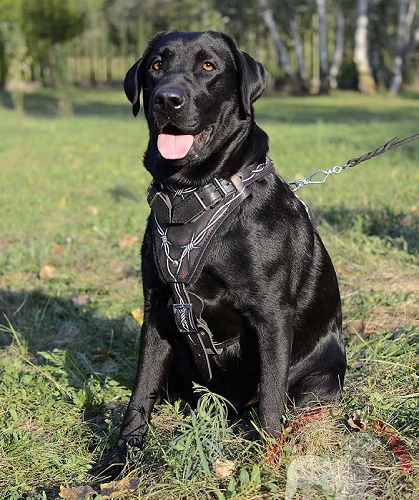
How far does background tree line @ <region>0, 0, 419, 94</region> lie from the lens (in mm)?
29609

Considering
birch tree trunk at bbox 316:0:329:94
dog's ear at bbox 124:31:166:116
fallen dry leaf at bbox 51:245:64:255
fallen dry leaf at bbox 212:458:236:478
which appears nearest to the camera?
fallen dry leaf at bbox 212:458:236:478

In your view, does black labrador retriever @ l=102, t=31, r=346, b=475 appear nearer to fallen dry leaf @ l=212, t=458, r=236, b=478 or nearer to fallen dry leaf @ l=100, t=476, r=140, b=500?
fallen dry leaf @ l=100, t=476, r=140, b=500

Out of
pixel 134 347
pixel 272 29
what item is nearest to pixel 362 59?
pixel 272 29

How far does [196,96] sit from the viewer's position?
2709mm

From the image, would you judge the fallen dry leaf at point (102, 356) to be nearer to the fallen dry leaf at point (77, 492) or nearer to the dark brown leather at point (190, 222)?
the dark brown leather at point (190, 222)

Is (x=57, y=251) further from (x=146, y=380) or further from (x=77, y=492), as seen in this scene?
(x=77, y=492)

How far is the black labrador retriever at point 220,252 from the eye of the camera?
8.80 feet

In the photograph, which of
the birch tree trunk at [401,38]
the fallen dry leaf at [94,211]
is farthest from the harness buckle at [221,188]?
the birch tree trunk at [401,38]

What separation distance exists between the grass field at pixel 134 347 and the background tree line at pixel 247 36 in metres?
13.6

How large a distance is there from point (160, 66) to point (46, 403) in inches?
65.9

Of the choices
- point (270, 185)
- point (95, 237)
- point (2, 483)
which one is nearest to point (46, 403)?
point (2, 483)

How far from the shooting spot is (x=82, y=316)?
4.43m

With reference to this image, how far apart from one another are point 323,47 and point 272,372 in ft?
96.0

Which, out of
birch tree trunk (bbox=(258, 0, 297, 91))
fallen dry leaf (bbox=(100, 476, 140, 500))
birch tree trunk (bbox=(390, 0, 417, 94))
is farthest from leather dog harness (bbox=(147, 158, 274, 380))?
birch tree trunk (bbox=(390, 0, 417, 94))
